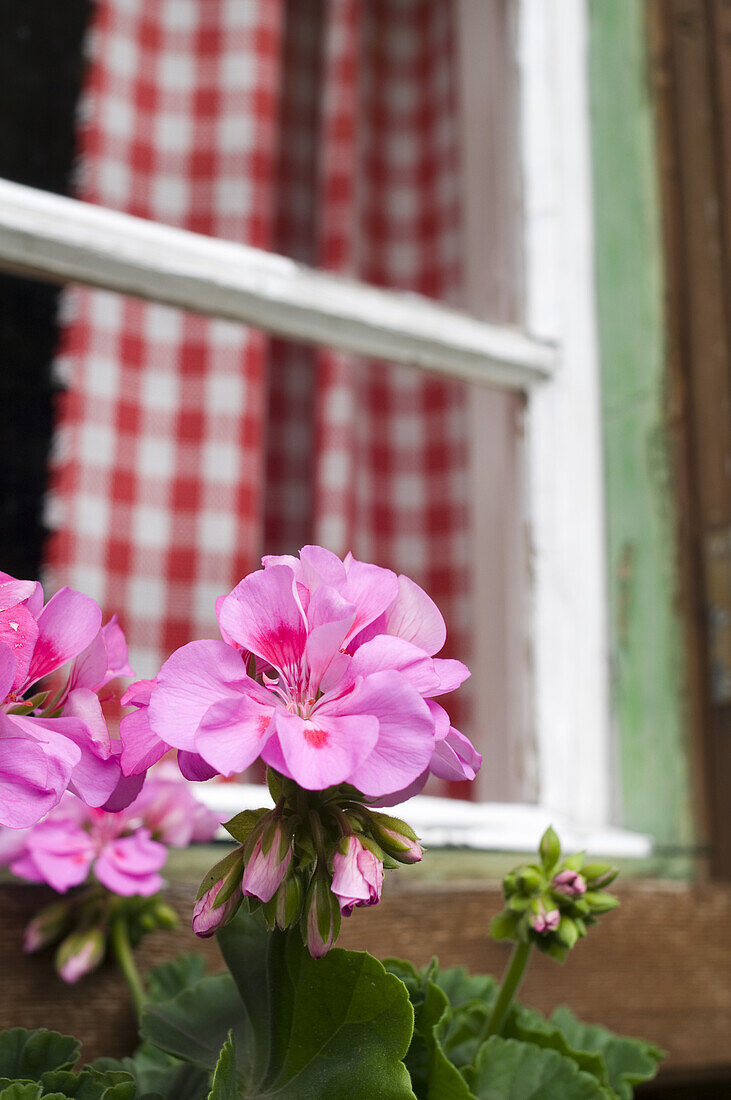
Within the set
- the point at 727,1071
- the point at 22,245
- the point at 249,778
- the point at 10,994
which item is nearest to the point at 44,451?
the point at 249,778

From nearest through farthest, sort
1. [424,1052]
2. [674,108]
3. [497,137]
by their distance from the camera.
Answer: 1. [424,1052]
2. [674,108]
3. [497,137]

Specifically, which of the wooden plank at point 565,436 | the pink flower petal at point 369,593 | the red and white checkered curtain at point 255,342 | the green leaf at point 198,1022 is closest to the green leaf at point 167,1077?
the green leaf at point 198,1022

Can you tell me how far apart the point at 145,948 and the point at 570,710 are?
48 centimetres

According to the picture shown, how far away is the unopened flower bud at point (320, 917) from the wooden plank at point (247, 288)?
2.02 ft

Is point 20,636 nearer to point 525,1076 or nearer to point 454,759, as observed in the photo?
point 454,759

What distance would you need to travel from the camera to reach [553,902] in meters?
0.55

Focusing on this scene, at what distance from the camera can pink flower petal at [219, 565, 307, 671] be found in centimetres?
41

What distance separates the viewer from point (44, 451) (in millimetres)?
1446

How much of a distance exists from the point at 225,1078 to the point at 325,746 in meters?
0.14

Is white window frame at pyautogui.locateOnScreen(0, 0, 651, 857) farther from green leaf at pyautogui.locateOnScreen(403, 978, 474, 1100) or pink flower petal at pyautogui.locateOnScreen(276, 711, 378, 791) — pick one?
pink flower petal at pyautogui.locateOnScreen(276, 711, 378, 791)

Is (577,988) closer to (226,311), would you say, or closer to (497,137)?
(226,311)

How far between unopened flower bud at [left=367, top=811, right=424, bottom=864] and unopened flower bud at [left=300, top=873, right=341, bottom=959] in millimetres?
25

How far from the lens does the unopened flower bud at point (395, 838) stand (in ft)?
1.32

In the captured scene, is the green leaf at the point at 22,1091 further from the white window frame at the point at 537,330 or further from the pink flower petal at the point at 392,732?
the white window frame at the point at 537,330
